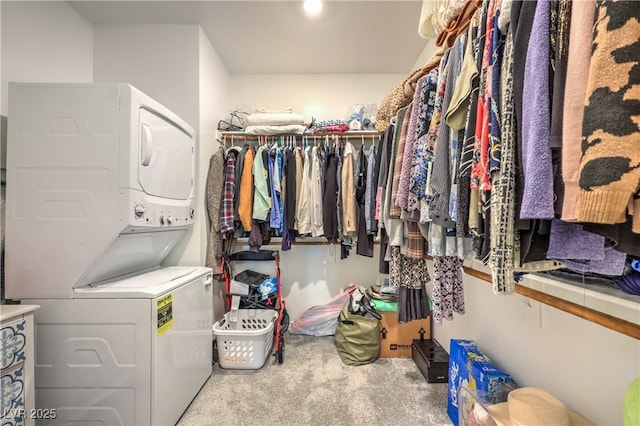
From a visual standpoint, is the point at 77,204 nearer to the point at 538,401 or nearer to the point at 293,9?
the point at 293,9

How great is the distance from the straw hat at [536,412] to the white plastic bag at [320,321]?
155 cm

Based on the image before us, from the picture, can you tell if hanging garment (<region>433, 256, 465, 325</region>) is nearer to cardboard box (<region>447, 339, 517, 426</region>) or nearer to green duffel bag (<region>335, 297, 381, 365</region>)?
cardboard box (<region>447, 339, 517, 426</region>)

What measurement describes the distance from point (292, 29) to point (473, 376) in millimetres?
2584

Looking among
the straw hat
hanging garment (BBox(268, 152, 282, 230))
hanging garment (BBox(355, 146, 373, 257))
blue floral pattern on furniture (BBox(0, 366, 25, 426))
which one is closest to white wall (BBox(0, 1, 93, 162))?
blue floral pattern on furniture (BBox(0, 366, 25, 426))

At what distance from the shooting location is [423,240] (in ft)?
4.11

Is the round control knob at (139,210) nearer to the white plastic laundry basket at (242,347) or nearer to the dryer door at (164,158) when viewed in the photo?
the dryer door at (164,158)

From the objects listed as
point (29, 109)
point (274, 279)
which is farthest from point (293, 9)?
point (274, 279)

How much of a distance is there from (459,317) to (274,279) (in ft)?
4.76

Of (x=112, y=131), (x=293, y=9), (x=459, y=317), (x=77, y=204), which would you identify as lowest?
(x=459, y=317)

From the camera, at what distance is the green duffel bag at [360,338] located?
6.68 ft

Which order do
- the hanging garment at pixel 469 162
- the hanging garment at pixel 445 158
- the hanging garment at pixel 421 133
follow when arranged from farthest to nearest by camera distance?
the hanging garment at pixel 421 133 < the hanging garment at pixel 445 158 < the hanging garment at pixel 469 162

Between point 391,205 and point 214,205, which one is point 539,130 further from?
point 214,205

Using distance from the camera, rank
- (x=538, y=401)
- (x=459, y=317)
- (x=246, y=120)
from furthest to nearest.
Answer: (x=246, y=120)
(x=459, y=317)
(x=538, y=401)

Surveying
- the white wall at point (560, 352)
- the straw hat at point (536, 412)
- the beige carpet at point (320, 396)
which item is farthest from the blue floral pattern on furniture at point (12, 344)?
the white wall at point (560, 352)
